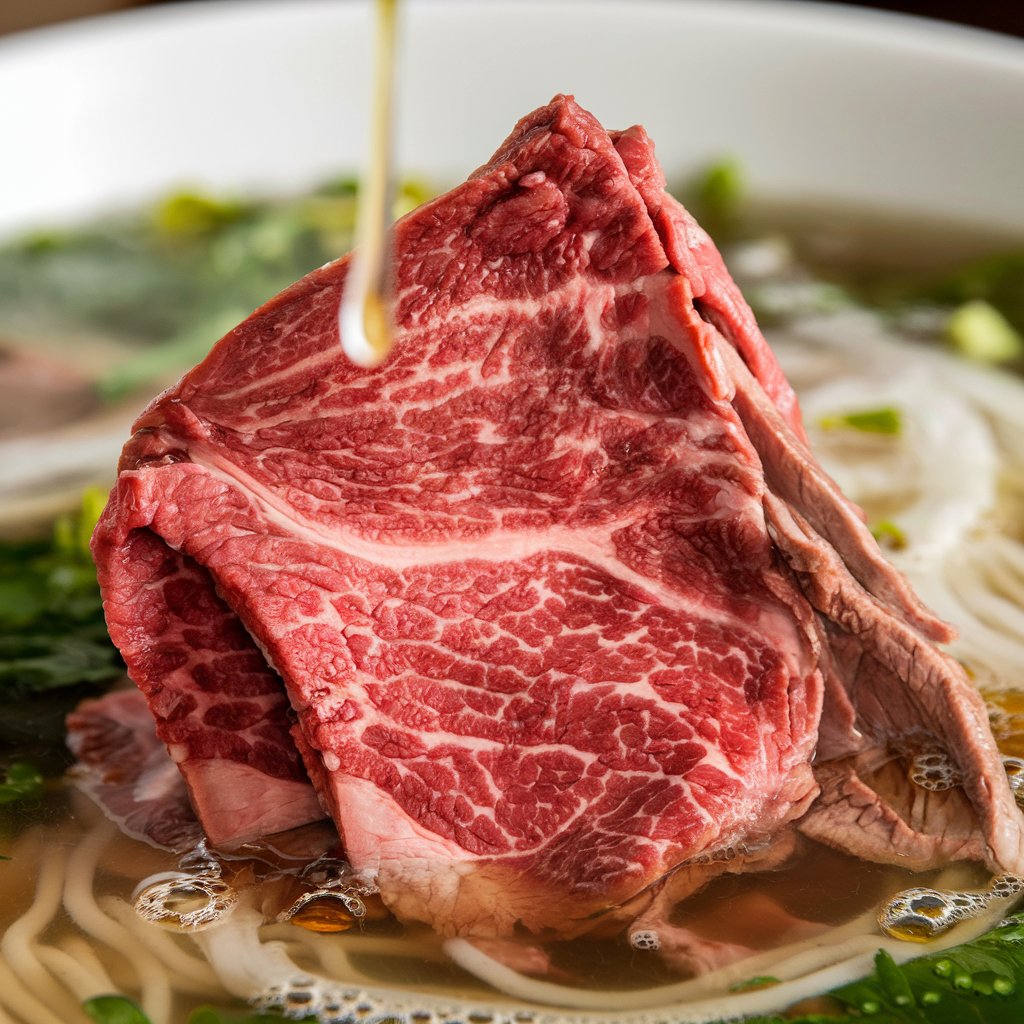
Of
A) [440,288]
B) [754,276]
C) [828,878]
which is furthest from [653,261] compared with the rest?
[754,276]

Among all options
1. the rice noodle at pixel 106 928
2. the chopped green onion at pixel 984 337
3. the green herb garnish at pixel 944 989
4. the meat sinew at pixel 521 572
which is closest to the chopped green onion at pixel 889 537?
the chopped green onion at pixel 984 337

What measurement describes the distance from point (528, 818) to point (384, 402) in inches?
32.8

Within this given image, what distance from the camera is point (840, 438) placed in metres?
4.42

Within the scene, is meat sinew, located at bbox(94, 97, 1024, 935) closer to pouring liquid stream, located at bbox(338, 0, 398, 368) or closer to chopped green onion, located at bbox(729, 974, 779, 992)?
chopped green onion, located at bbox(729, 974, 779, 992)

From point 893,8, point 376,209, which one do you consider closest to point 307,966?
point 376,209

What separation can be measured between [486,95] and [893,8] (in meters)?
3.21

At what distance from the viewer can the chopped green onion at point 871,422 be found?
4.40 meters

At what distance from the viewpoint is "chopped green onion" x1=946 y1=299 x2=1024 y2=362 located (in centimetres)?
461

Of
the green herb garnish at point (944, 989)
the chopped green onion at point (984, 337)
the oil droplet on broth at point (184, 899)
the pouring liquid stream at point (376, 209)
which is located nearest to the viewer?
the pouring liquid stream at point (376, 209)

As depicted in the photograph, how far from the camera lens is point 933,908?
2.40 metres

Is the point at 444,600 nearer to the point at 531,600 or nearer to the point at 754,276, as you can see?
the point at 531,600

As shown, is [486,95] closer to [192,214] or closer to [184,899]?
[192,214]

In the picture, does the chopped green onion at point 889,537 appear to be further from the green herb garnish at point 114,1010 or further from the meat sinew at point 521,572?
the green herb garnish at point 114,1010

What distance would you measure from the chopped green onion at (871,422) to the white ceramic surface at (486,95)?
1.32m
